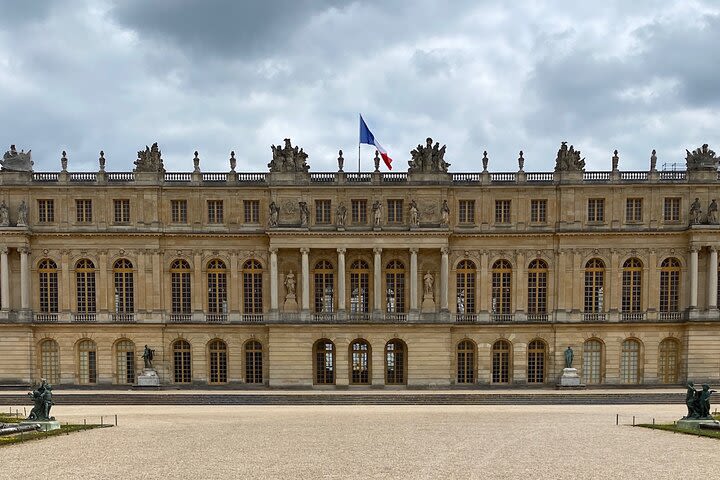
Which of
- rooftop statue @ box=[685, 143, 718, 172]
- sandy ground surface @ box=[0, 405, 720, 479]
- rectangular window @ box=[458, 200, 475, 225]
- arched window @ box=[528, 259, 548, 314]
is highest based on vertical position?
rooftop statue @ box=[685, 143, 718, 172]

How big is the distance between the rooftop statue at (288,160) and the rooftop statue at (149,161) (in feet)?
25.5

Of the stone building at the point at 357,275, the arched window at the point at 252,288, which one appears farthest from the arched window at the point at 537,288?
the arched window at the point at 252,288

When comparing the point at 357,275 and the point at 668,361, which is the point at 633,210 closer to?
the point at 668,361

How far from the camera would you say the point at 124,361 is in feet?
146

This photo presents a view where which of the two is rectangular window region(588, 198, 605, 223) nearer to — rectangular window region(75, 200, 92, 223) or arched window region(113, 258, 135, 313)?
arched window region(113, 258, 135, 313)

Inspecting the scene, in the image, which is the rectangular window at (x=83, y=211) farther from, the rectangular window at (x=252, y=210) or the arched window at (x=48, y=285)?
the rectangular window at (x=252, y=210)

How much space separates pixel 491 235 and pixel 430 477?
27528mm

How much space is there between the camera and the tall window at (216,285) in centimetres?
4456

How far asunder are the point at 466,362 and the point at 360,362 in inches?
290

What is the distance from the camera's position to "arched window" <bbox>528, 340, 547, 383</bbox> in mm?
44406

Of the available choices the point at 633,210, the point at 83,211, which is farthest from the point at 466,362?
the point at 83,211

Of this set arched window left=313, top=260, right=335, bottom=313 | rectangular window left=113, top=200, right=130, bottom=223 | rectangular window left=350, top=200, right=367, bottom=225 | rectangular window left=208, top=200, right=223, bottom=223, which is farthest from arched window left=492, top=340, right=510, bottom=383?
rectangular window left=113, top=200, right=130, bottom=223

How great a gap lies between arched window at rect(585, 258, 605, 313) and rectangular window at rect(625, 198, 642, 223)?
3.55 meters

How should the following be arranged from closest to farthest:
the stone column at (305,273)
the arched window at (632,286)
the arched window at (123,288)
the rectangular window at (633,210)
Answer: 1. the stone column at (305,273)
2. the rectangular window at (633,210)
3. the arched window at (632,286)
4. the arched window at (123,288)
